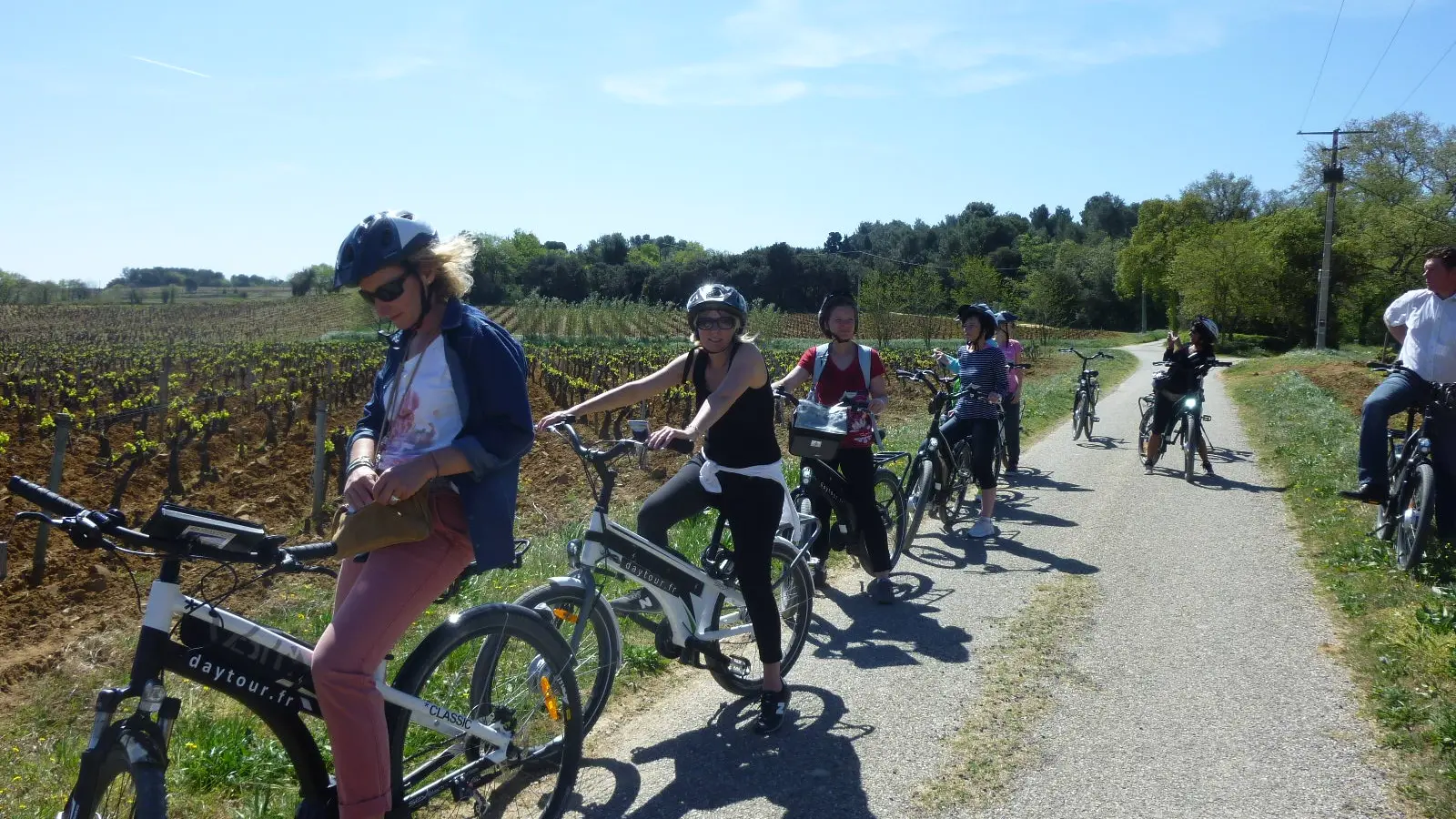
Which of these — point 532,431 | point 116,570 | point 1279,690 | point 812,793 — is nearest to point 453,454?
point 532,431

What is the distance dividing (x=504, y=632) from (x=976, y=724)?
2.16 meters

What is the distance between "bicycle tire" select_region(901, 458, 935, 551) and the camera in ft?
24.5

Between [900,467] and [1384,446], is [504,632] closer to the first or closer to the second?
[1384,446]

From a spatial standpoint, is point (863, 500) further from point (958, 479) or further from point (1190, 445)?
point (1190, 445)

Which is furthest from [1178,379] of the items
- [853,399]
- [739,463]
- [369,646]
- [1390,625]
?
[369,646]

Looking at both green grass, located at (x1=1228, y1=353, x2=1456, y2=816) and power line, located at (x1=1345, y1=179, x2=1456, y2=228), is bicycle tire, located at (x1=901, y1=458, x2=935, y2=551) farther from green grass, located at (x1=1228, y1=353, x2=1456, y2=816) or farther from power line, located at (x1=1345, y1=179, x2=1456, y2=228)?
power line, located at (x1=1345, y1=179, x2=1456, y2=228)

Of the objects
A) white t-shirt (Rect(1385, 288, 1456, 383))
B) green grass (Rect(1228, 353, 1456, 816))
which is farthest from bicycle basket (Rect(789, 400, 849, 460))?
white t-shirt (Rect(1385, 288, 1456, 383))

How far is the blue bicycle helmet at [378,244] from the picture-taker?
2.70m

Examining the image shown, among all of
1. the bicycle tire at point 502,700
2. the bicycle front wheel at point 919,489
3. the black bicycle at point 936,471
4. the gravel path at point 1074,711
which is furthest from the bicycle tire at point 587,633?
the bicycle front wheel at point 919,489

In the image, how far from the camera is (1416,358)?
6.44 metres

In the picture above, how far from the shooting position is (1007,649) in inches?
203

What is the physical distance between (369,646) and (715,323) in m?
1.99

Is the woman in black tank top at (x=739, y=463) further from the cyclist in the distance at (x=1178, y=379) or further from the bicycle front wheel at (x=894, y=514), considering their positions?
the cyclist in the distance at (x=1178, y=379)

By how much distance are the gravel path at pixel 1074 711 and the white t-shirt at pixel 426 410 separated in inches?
59.5
